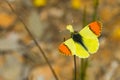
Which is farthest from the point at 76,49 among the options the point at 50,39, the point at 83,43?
the point at 50,39

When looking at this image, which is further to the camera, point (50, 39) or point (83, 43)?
point (50, 39)

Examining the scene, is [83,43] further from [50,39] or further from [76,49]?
[50,39]

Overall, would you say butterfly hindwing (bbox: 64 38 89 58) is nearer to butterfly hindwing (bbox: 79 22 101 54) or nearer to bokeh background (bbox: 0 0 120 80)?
butterfly hindwing (bbox: 79 22 101 54)

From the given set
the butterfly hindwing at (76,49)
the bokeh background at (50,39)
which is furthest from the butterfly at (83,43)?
the bokeh background at (50,39)

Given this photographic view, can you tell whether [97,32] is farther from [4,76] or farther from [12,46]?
[12,46]

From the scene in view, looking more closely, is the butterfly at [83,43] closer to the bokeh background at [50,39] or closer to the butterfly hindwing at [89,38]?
the butterfly hindwing at [89,38]

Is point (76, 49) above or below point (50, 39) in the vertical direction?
below

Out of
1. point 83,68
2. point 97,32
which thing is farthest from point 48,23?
point 97,32
